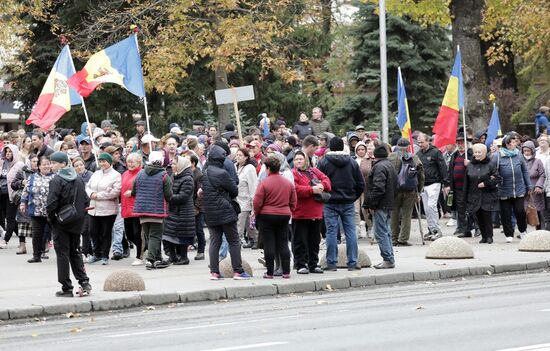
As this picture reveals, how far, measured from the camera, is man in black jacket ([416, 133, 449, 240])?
79.3 feet

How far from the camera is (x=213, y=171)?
692 inches

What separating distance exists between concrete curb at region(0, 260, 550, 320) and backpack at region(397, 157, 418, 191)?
3.85 m

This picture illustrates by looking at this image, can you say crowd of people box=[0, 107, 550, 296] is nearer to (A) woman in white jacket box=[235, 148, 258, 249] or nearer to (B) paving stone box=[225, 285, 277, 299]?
(A) woman in white jacket box=[235, 148, 258, 249]

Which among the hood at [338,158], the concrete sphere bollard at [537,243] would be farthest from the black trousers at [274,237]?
the concrete sphere bollard at [537,243]

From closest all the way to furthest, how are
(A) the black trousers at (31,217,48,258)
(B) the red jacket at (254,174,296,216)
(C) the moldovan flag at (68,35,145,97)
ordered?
1. (B) the red jacket at (254,174,296,216)
2. (A) the black trousers at (31,217,48,258)
3. (C) the moldovan flag at (68,35,145,97)

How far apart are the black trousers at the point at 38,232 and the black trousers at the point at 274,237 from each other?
4.27 m

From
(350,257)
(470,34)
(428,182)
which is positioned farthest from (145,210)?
(470,34)

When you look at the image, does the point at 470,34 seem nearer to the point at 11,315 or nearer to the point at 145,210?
the point at 145,210

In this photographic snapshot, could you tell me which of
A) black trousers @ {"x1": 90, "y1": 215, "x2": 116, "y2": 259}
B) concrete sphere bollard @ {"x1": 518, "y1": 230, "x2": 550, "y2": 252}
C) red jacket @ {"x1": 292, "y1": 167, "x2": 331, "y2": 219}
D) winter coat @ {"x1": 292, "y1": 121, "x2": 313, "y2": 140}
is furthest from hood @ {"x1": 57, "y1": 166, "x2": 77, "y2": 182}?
winter coat @ {"x1": 292, "y1": 121, "x2": 313, "y2": 140}

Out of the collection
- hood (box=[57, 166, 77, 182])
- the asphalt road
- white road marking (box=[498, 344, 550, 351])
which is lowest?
white road marking (box=[498, 344, 550, 351])

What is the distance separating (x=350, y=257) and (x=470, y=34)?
19.3 meters

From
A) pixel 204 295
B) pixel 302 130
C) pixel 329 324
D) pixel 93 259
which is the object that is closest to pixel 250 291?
pixel 204 295

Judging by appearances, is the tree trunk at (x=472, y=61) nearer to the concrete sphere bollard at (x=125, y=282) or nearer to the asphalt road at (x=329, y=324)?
the asphalt road at (x=329, y=324)

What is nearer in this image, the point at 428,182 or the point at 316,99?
the point at 428,182
